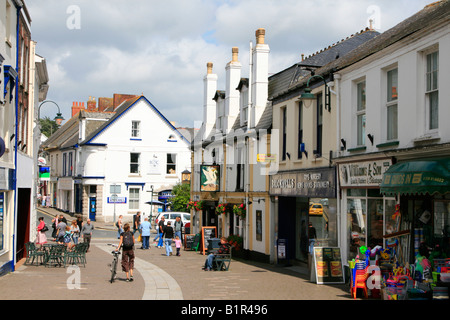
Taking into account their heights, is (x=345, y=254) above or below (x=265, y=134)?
below

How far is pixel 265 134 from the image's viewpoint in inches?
997

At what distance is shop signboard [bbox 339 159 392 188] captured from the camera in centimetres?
1580

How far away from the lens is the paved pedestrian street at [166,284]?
14.3 m

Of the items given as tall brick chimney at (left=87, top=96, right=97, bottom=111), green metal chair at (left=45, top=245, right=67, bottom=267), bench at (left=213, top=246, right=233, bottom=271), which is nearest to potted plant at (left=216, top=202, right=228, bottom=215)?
bench at (left=213, top=246, right=233, bottom=271)

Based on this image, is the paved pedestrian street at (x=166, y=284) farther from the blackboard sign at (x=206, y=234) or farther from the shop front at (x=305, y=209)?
the blackboard sign at (x=206, y=234)

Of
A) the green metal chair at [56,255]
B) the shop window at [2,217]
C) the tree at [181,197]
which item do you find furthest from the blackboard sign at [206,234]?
the tree at [181,197]

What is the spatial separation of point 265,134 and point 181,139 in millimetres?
29760

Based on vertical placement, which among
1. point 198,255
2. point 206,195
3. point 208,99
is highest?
point 208,99

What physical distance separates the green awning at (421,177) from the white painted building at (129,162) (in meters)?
38.7

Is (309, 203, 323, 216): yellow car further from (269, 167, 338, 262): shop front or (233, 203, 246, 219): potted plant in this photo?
(233, 203, 246, 219): potted plant

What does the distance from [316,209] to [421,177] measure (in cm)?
934

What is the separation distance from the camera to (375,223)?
16609 millimetres
